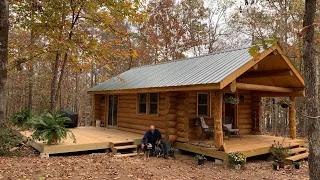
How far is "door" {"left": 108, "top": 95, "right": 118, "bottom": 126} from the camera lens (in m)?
13.7

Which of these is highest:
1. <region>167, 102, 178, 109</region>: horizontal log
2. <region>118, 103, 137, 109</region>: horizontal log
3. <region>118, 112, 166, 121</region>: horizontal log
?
<region>167, 102, 178, 109</region>: horizontal log

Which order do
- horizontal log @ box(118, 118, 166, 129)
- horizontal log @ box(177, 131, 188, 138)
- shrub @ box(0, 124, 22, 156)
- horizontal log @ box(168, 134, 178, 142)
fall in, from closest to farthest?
shrub @ box(0, 124, 22, 156), horizontal log @ box(177, 131, 188, 138), horizontal log @ box(168, 134, 178, 142), horizontal log @ box(118, 118, 166, 129)

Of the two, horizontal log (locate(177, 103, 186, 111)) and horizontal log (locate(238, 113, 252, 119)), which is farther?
horizontal log (locate(238, 113, 252, 119))

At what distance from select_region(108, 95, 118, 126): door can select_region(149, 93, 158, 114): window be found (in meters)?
3.07

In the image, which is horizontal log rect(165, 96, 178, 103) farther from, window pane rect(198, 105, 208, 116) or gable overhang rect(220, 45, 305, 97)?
gable overhang rect(220, 45, 305, 97)

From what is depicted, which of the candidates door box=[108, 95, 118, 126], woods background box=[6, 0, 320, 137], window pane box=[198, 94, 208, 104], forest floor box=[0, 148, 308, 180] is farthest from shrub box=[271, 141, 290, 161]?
woods background box=[6, 0, 320, 137]

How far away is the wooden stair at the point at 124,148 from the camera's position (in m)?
8.91

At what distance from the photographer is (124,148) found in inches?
359

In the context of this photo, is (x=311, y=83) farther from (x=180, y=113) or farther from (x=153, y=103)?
(x=153, y=103)

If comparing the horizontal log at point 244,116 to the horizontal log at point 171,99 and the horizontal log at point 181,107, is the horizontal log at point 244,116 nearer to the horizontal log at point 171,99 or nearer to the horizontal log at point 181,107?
the horizontal log at point 181,107

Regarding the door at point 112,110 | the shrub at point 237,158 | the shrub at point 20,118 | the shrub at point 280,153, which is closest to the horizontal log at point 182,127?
the shrub at point 237,158

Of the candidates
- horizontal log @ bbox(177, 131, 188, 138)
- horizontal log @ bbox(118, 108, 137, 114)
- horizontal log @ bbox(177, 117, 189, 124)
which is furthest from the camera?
horizontal log @ bbox(118, 108, 137, 114)

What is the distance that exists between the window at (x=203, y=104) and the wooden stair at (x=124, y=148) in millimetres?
2995

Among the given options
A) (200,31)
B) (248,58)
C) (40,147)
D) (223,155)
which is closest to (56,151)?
(40,147)
